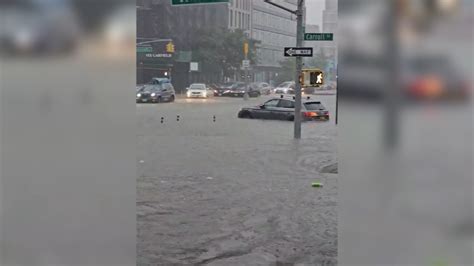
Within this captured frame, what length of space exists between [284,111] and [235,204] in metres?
17.6

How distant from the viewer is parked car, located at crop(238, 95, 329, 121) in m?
24.2

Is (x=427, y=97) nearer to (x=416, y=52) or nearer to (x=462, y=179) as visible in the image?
(x=416, y=52)

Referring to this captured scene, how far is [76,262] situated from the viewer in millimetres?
2420

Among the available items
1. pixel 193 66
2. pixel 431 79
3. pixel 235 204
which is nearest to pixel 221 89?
pixel 193 66

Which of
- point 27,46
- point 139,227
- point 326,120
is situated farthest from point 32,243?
point 326,120

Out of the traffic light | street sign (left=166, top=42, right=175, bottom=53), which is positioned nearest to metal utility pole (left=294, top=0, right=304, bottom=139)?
the traffic light

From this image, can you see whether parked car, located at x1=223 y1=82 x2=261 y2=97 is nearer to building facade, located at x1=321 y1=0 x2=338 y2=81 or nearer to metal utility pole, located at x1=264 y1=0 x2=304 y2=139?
metal utility pole, located at x1=264 y1=0 x2=304 y2=139

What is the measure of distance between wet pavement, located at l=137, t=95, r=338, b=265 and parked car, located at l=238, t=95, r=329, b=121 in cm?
921

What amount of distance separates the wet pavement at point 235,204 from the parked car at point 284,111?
921 centimetres

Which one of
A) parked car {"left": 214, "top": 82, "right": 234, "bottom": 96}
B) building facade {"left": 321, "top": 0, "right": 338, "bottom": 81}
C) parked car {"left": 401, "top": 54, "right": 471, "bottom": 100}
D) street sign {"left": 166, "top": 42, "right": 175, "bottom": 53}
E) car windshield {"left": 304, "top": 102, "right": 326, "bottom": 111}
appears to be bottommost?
car windshield {"left": 304, "top": 102, "right": 326, "bottom": 111}

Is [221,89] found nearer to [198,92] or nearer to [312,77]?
[198,92]

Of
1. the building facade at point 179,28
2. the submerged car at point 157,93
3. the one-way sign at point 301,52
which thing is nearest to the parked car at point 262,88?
the building facade at point 179,28

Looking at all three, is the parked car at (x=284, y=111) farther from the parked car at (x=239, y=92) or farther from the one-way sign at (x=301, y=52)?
the parked car at (x=239, y=92)

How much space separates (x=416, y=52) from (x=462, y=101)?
0.72ft
